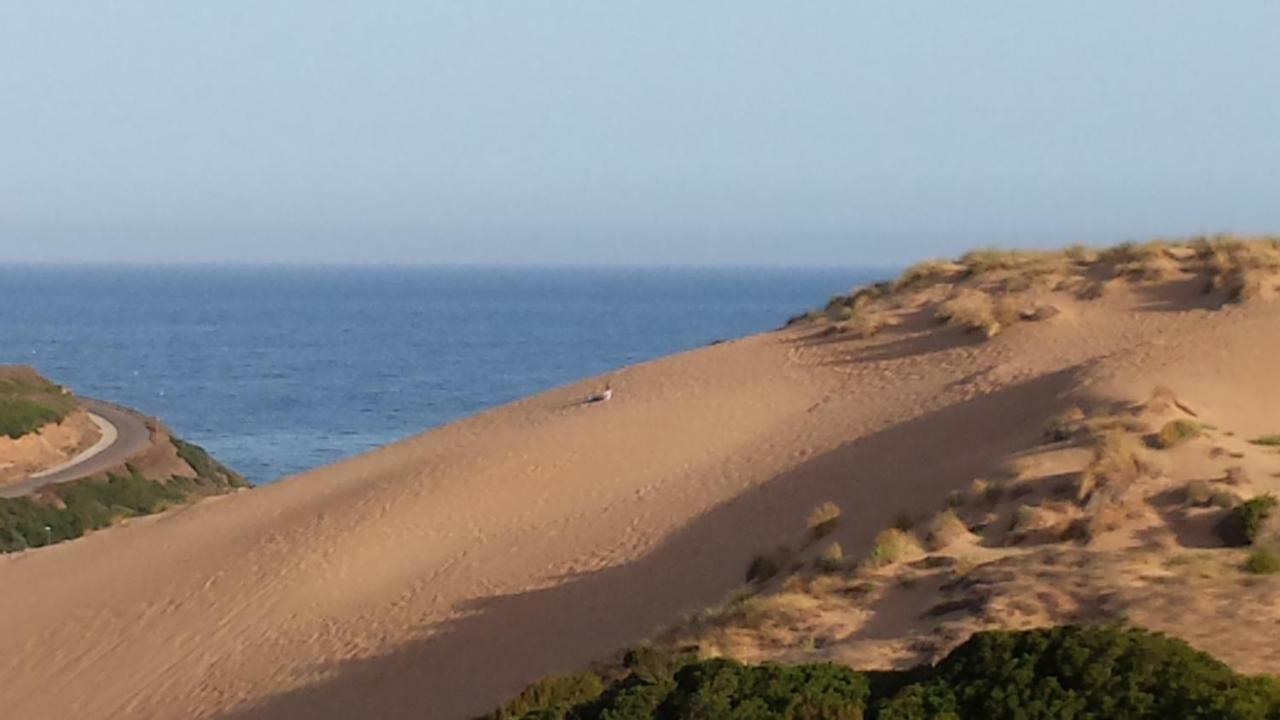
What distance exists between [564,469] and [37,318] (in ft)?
504

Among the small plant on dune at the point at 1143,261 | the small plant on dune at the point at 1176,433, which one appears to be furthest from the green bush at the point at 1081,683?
the small plant on dune at the point at 1143,261

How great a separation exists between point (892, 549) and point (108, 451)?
48.3 metres

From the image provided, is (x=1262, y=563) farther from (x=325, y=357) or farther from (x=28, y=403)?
(x=325, y=357)

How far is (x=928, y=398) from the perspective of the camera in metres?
22.4

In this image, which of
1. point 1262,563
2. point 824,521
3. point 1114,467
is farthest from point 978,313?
point 1262,563

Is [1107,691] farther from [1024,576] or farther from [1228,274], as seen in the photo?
[1228,274]

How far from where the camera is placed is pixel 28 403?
60094 millimetres

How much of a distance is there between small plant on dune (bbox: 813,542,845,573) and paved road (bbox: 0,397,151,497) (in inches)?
1541

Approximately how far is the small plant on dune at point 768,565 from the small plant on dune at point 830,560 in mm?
566

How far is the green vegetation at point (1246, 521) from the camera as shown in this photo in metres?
13.0

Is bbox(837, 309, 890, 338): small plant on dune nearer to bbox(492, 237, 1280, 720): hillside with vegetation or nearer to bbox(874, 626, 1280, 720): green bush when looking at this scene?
bbox(492, 237, 1280, 720): hillside with vegetation

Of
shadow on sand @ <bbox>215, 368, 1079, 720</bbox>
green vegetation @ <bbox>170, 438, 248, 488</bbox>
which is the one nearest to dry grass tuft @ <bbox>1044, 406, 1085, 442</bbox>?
shadow on sand @ <bbox>215, 368, 1079, 720</bbox>

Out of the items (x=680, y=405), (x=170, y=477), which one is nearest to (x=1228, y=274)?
(x=680, y=405)

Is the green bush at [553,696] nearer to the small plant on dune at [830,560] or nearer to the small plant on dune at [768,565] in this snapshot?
the small plant on dune at [830,560]
